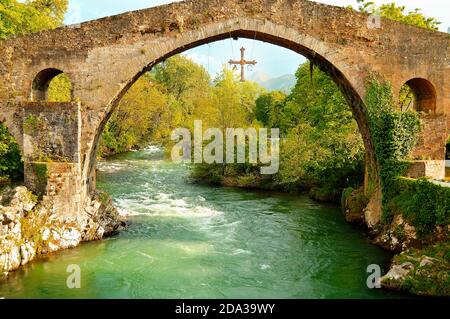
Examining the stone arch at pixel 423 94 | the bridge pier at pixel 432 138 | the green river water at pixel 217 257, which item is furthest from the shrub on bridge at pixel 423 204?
the stone arch at pixel 423 94

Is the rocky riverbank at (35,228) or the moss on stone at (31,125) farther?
the moss on stone at (31,125)

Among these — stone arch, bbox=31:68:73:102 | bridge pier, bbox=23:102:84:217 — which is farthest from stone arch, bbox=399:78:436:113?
stone arch, bbox=31:68:73:102

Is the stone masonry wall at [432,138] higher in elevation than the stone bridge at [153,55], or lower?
lower

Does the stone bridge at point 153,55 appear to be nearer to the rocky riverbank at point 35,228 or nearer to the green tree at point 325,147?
the rocky riverbank at point 35,228

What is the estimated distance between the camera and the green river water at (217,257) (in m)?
9.42

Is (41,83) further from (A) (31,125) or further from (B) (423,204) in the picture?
(B) (423,204)

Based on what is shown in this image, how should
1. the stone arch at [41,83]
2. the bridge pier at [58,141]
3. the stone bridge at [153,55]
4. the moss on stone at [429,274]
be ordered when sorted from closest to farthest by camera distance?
the moss on stone at [429,274], the bridge pier at [58,141], the stone bridge at [153,55], the stone arch at [41,83]

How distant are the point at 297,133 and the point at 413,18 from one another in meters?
7.32

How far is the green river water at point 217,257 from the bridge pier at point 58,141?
161cm

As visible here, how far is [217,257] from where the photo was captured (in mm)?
11484

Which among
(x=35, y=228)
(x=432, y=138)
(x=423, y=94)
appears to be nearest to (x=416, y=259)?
(x=432, y=138)

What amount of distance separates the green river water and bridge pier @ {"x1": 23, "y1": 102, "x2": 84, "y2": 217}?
161cm

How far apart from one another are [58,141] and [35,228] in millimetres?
2590
